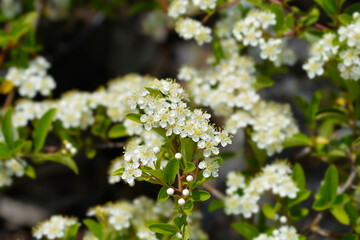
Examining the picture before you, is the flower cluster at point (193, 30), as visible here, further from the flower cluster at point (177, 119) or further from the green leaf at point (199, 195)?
the green leaf at point (199, 195)

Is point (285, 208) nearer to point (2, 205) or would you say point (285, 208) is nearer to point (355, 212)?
point (355, 212)

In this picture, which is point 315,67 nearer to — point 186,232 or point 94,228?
point 186,232

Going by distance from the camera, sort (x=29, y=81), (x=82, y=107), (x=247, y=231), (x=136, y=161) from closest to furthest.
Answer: (x=136, y=161)
(x=247, y=231)
(x=82, y=107)
(x=29, y=81)

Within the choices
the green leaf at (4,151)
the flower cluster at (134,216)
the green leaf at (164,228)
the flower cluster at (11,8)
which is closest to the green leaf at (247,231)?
the flower cluster at (134,216)

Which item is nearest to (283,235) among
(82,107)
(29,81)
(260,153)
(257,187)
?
(257,187)

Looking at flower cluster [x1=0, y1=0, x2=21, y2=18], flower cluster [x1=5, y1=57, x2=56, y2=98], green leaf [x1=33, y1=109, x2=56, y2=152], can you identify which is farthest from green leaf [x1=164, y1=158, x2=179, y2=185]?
flower cluster [x1=0, y1=0, x2=21, y2=18]

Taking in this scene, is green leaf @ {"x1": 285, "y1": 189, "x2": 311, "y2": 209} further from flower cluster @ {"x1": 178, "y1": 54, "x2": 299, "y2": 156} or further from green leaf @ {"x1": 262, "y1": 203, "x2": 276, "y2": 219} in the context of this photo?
flower cluster @ {"x1": 178, "y1": 54, "x2": 299, "y2": 156}

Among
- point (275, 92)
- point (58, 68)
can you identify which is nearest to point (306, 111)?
point (275, 92)
